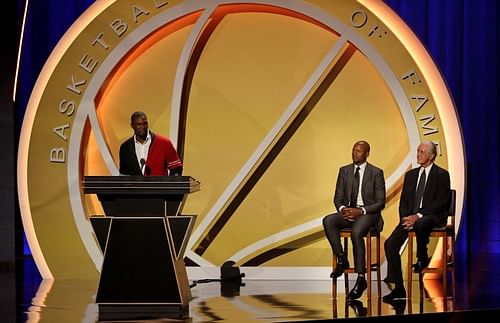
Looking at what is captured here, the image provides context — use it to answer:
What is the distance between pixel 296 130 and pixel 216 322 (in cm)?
292

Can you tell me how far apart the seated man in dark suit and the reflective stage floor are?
0.23m

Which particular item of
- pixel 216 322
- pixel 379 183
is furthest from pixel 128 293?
pixel 379 183

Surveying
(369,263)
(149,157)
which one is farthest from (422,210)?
(149,157)

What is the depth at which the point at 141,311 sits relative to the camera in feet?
17.9

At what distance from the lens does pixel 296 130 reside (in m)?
7.79

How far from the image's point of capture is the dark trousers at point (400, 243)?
6.40 metres

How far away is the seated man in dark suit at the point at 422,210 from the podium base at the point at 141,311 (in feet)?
5.44

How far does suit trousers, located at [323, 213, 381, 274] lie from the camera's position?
650 centimetres

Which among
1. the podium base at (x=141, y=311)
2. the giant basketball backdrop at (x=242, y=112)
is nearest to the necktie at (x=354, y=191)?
the giant basketball backdrop at (x=242, y=112)

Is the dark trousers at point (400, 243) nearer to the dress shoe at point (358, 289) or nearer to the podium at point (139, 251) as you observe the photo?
the dress shoe at point (358, 289)

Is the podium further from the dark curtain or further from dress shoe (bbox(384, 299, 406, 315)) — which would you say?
the dark curtain

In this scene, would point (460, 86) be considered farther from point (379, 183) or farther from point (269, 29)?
point (379, 183)

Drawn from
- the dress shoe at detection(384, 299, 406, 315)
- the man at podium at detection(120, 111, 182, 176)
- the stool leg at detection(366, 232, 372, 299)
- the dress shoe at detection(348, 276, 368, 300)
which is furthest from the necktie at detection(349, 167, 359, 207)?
the man at podium at detection(120, 111, 182, 176)

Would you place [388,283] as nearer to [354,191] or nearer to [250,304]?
[354,191]
